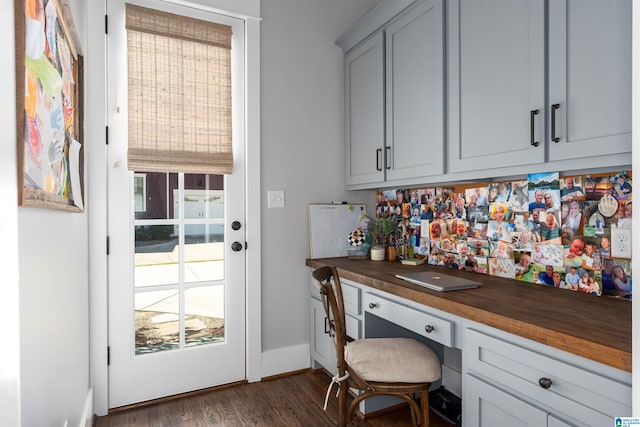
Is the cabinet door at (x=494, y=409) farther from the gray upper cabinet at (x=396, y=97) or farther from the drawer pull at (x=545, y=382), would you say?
A: the gray upper cabinet at (x=396, y=97)

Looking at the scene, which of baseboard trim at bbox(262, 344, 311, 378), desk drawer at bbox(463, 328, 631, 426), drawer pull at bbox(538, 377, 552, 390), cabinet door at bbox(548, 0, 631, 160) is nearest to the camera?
desk drawer at bbox(463, 328, 631, 426)

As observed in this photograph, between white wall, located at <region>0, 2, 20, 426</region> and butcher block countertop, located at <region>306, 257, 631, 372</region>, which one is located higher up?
white wall, located at <region>0, 2, 20, 426</region>

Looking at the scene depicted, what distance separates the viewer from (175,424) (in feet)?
6.70

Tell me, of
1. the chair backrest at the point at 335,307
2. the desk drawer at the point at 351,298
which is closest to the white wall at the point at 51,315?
the chair backrest at the point at 335,307

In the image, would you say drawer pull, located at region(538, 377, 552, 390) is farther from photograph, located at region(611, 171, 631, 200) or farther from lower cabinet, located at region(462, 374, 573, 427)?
photograph, located at region(611, 171, 631, 200)

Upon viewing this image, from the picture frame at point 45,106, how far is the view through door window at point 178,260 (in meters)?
0.74

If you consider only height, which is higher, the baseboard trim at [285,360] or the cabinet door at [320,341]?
the cabinet door at [320,341]

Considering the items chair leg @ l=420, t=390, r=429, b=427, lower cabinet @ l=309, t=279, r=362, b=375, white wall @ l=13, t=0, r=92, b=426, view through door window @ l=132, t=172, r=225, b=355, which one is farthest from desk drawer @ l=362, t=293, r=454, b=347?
white wall @ l=13, t=0, r=92, b=426

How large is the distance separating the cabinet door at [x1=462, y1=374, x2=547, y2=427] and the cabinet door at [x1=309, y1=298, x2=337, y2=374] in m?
1.05

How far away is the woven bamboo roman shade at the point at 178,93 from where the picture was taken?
86.4 inches

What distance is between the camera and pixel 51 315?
1154mm

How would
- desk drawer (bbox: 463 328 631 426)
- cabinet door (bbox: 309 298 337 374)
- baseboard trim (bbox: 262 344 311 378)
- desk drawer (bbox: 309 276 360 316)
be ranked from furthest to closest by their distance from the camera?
baseboard trim (bbox: 262 344 311 378), cabinet door (bbox: 309 298 337 374), desk drawer (bbox: 309 276 360 316), desk drawer (bbox: 463 328 631 426)

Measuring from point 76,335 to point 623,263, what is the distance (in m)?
2.25

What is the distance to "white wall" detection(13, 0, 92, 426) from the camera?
2.90 feet
